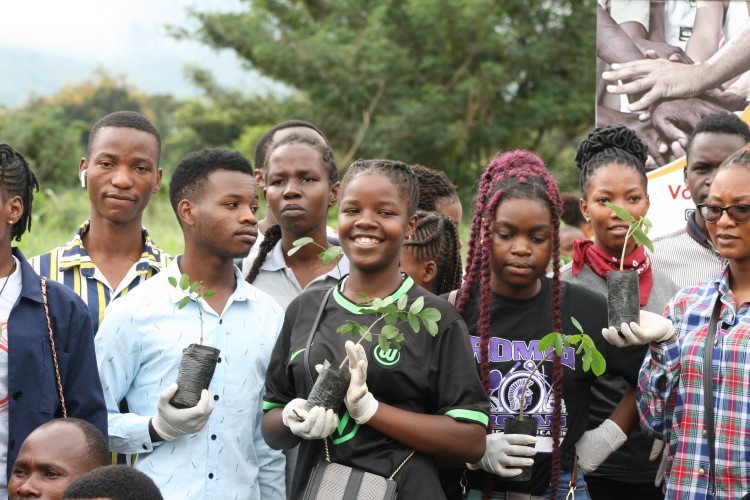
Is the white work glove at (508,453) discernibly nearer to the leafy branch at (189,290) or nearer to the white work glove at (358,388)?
the white work glove at (358,388)

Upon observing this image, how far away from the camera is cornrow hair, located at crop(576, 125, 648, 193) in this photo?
438 centimetres

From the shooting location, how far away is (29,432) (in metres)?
3.37

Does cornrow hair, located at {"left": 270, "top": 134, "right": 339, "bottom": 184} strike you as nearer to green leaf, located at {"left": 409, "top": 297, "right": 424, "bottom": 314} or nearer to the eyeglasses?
green leaf, located at {"left": 409, "top": 297, "right": 424, "bottom": 314}

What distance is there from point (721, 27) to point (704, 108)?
1.71ft

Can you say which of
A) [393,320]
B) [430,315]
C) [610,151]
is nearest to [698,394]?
[430,315]

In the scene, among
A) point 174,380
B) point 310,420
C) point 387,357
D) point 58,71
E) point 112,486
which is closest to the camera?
point 112,486

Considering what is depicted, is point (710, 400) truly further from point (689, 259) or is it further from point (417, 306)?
point (689, 259)

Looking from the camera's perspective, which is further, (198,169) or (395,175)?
(198,169)

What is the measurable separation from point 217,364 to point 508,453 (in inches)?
45.4

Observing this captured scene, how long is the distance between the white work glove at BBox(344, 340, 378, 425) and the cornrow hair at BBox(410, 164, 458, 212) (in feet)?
7.07

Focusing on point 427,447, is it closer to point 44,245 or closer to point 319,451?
point 319,451

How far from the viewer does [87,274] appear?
4.22 meters

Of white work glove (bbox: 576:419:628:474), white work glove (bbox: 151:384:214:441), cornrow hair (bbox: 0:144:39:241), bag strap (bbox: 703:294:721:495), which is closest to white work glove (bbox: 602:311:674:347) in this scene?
bag strap (bbox: 703:294:721:495)

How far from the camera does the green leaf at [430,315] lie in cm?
317
